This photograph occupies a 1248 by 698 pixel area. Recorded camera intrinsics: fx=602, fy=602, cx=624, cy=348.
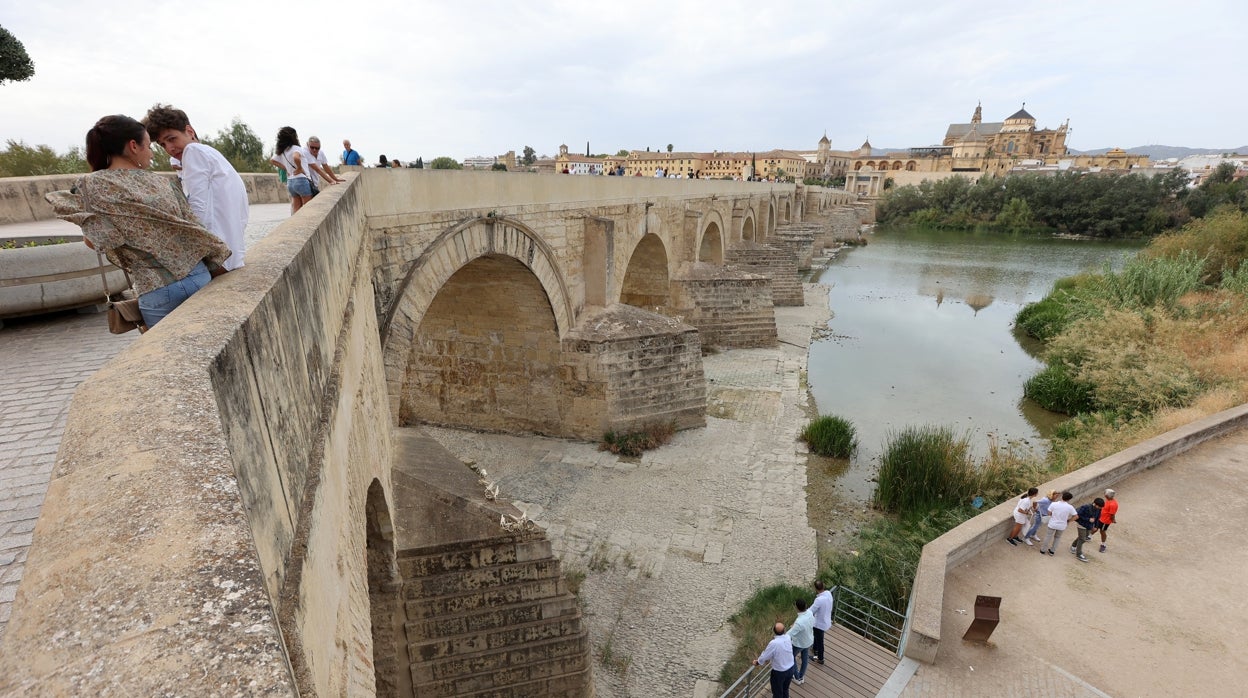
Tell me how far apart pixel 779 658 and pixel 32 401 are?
16.5 ft

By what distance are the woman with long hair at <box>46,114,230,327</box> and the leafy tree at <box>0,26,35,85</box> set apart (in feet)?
36.9

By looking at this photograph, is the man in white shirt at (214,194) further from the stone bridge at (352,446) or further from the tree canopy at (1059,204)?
the tree canopy at (1059,204)

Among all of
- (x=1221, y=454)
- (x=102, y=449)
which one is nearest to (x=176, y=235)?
(x=102, y=449)

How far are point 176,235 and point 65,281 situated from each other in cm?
341

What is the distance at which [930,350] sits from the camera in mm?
17422

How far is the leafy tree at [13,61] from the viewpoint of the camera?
9266mm

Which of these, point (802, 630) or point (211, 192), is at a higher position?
point (211, 192)

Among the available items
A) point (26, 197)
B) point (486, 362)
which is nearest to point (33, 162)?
point (26, 197)

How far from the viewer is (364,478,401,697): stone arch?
4406 mm

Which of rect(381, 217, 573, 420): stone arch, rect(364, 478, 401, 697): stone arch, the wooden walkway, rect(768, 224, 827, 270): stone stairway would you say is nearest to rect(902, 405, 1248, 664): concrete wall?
the wooden walkway

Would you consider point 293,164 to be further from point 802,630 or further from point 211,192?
point 802,630

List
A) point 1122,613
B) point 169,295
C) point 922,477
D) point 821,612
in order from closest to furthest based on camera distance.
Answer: point 169,295
point 821,612
point 1122,613
point 922,477

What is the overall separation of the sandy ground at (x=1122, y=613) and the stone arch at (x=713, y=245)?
49.6ft

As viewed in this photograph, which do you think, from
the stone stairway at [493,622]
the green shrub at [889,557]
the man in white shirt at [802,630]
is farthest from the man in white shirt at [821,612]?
the stone stairway at [493,622]
